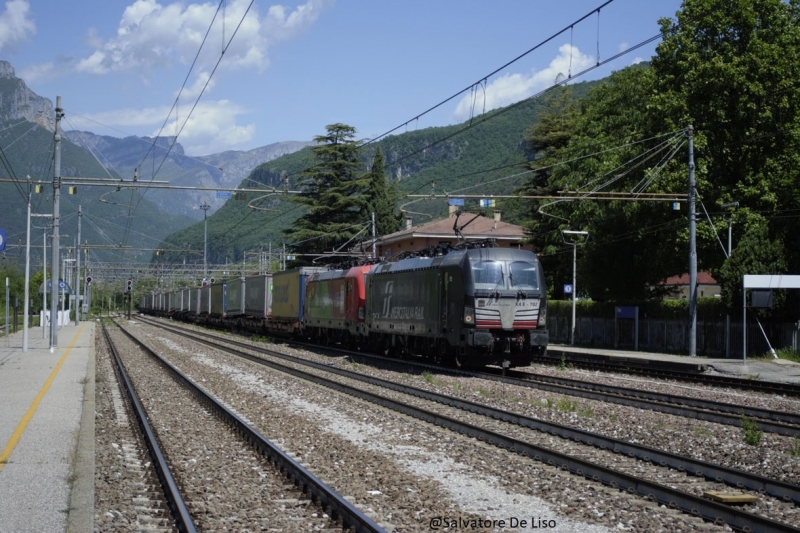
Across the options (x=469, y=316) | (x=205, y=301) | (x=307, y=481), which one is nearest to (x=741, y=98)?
Answer: (x=469, y=316)

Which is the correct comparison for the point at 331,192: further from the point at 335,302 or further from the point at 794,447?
the point at 794,447

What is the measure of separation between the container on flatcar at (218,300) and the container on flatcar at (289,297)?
14.0 m

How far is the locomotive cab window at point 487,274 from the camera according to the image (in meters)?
21.6

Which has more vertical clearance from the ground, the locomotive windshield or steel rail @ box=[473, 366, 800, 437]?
the locomotive windshield

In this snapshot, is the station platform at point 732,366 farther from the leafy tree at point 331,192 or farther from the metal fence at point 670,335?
the leafy tree at point 331,192

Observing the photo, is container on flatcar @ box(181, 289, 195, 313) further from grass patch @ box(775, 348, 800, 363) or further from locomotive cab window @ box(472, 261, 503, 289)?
locomotive cab window @ box(472, 261, 503, 289)

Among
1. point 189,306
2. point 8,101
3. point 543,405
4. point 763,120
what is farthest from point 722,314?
point 8,101

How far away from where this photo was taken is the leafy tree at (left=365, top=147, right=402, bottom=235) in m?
74.6

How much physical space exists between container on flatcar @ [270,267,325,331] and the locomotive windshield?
1774 centimetres

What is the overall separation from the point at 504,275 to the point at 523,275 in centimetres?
56

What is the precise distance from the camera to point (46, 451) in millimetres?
10820

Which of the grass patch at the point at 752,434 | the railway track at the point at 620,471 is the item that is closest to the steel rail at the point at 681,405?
the grass patch at the point at 752,434

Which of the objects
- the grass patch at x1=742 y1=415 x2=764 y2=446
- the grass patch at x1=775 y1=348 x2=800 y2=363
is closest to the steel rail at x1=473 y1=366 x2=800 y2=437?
the grass patch at x1=742 y1=415 x2=764 y2=446

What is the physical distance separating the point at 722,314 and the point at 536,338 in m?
12.8
